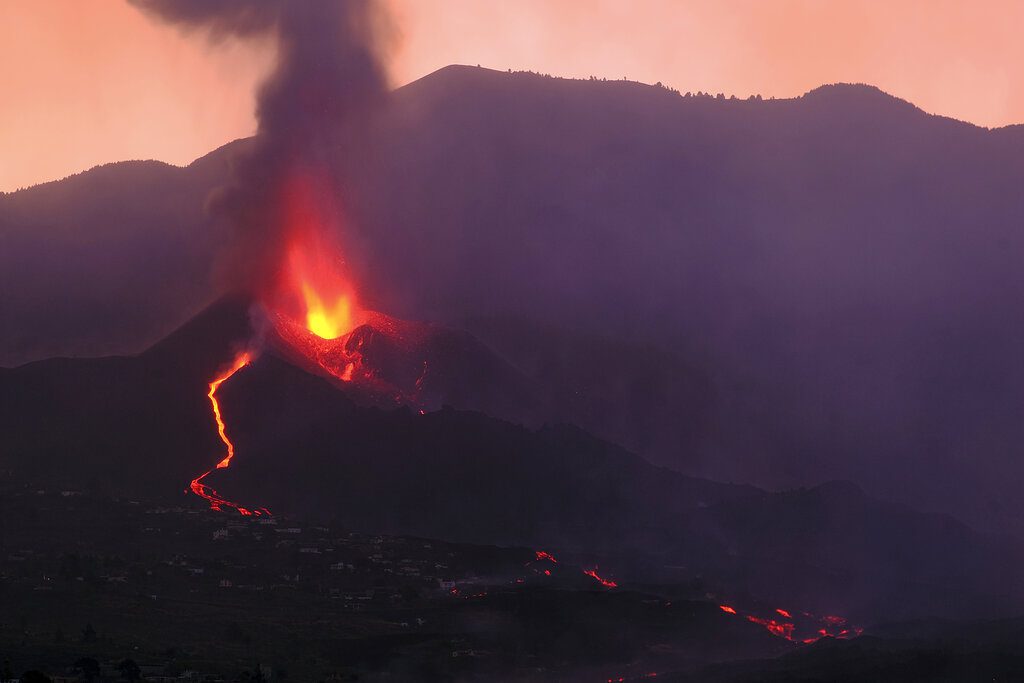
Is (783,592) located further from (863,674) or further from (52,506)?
(52,506)

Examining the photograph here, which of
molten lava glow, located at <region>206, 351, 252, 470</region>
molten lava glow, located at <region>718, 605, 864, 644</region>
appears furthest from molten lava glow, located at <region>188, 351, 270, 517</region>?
molten lava glow, located at <region>718, 605, 864, 644</region>

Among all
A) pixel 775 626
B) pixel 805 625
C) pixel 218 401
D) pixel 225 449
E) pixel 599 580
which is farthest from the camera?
pixel 218 401

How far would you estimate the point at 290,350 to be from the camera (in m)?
118

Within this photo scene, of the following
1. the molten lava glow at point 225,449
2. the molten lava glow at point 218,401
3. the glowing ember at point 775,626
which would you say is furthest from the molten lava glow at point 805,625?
the molten lava glow at point 218,401

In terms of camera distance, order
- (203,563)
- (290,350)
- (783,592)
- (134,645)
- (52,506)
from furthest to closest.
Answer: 1. (290,350)
2. (783,592)
3. (52,506)
4. (203,563)
5. (134,645)

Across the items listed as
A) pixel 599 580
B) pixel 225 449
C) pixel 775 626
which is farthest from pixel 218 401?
pixel 775 626

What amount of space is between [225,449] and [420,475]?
1269 cm

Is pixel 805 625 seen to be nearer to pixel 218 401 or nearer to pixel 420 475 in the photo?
pixel 420 475

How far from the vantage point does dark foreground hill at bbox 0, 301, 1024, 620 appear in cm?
10675

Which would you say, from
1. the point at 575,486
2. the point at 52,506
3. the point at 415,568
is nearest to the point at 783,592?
the point at 575,486

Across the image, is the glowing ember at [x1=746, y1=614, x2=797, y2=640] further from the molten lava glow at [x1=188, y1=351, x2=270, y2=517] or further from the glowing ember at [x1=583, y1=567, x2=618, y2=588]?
the molten lava glow at [x1=188, y1=351, x2=270, y2=517]

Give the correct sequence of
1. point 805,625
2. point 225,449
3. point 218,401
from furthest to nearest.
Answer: point 218,401
point 225,449
point 805,625

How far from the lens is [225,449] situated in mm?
108938

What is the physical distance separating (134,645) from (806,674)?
2894 cm
